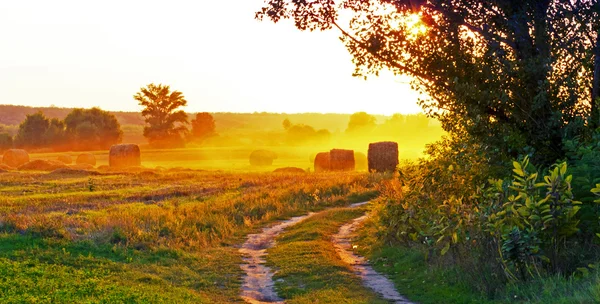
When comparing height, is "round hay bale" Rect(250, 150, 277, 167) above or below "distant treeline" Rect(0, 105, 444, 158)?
below

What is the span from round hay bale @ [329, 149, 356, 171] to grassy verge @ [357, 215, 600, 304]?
1526 inches

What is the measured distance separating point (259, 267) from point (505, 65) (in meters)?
7.56

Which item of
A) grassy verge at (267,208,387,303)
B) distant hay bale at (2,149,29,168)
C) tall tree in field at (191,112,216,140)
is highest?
tall tree in field at (191,112,216,140)

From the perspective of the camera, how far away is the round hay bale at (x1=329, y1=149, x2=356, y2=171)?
58062 millimetres

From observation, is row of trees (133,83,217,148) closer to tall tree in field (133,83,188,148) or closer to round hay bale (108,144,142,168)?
tall tree in field (133,83,188,148)

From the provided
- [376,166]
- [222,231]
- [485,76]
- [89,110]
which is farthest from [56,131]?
[485,76]

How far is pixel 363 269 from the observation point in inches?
634

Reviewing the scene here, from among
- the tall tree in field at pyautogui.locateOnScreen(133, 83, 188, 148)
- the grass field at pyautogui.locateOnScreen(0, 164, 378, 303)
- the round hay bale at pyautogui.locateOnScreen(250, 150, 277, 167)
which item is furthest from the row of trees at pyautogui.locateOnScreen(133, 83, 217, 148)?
the grass field at pyautogui.locateOnScreen(0, 164, 378, 303)

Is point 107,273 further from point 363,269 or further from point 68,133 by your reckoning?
point 68,133

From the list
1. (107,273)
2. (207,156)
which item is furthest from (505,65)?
(207,156)

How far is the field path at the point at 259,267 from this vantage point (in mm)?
13609

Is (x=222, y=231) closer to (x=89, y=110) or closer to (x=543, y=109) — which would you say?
(x=543, y=109)

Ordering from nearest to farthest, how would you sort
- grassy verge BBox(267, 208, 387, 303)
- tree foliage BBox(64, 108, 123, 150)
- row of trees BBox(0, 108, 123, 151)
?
grassy verge BBox(267, 208, 387, 303)
row of trees BBox(0, 108, 123, 151)
tree foliage BBox(64, 108, 123, 150)

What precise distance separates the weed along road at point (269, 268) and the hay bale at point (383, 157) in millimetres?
24547
